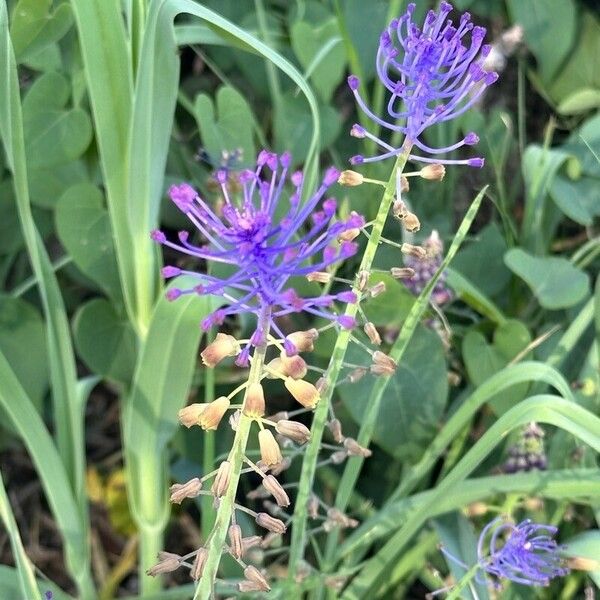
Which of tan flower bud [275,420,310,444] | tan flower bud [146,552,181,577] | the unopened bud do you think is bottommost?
tan flower bud [146,552,181,577]

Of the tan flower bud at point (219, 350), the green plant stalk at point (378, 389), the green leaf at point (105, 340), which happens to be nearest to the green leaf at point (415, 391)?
the green plant stalk at point (378, 389)

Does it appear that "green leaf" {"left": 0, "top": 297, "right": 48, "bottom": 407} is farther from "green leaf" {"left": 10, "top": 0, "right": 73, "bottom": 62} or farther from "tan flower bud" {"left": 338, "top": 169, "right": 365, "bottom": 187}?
"tan flower bud" {"left": 338, "top": 169, "right": 365, "bottom": 187}

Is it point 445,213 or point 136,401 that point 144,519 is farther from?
point 445,213

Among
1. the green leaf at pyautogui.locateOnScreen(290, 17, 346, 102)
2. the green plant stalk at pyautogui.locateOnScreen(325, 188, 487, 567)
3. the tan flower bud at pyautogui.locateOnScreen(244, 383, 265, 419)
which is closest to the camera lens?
the tan flower bud at pyautogui.locateOnScreen(244, 383, 265, 419)

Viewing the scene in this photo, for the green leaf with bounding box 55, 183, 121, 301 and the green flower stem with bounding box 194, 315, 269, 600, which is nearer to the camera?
the green flower stem with bounding box 194, 315, 269, 600

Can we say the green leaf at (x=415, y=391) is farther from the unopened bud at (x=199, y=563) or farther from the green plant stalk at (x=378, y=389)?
the unopened bud at (x=199, y=563)

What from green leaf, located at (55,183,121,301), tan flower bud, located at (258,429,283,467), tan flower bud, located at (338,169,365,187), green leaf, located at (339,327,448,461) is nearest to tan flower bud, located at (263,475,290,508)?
tan flower bud, located at (258,429,283,467)
